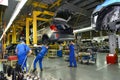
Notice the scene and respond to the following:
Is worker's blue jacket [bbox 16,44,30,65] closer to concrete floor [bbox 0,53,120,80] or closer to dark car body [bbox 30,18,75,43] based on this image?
concrete floor [bbox 0,53,120,80]

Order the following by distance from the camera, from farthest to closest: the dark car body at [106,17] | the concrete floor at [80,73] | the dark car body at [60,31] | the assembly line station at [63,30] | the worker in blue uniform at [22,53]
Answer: the dark car body at [60,31], the concrete floor at [80,73], the worker in blue uniform at [22,53], the assembly line station at [63,30], the dark car body at [106,17]

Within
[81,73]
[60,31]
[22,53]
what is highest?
[60,31]

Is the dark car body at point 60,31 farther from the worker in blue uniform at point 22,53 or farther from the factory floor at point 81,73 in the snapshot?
Result: the worker in blue uniform at point 22,53

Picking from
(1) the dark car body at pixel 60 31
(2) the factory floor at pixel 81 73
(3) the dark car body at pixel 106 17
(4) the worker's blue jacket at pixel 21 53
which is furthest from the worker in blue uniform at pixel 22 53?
(3) the dark car body at pixel 106 17

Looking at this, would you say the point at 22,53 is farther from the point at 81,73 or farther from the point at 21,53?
the point at 81,73

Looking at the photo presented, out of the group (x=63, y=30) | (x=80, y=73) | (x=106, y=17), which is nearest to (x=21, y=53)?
(x=80, y=73)

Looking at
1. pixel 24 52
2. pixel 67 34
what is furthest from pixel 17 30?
pixel 24 52

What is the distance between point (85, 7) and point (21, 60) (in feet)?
13.9

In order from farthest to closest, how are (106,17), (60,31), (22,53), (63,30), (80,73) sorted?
(60,31) → (63,30) → (80,73) → (22,53) → (106,17)

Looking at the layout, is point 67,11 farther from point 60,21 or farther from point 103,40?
point 103,40

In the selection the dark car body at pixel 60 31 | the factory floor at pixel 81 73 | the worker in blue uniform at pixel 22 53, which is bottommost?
the factory floor at pixel 81 73

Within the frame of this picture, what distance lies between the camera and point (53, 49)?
610 inches

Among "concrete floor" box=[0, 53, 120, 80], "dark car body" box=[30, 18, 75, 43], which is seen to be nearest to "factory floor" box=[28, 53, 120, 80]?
"concrete floor" box=[0, 53, 120, 80]

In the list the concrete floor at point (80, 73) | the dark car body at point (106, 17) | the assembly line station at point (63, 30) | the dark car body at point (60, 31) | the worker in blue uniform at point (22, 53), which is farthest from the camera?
the dark car body at point (60, 31)
